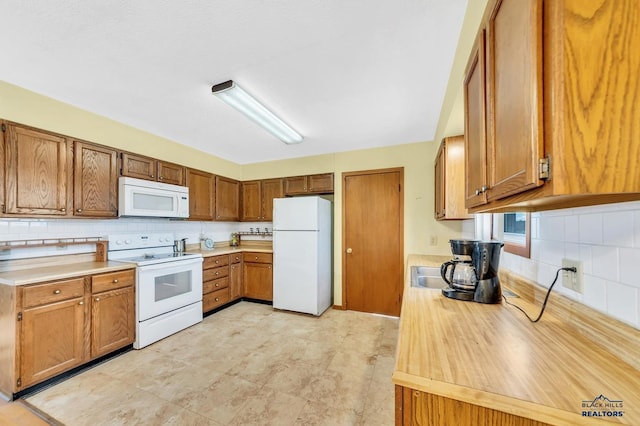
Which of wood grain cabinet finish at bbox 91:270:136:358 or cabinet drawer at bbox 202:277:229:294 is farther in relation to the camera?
cabinet drawer at bbox 202:277:229:294

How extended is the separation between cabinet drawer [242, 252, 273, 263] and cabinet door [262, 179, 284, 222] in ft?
2.00

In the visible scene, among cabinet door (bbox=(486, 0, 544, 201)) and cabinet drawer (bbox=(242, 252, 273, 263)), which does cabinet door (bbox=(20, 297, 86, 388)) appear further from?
cabinet door (bbox=(486, 0, 544, 201))

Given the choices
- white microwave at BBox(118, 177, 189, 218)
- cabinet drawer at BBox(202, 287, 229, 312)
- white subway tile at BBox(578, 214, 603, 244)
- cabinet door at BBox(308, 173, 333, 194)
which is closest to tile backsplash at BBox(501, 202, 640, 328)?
white subway tile at BBox(578, 214, 603, 244)

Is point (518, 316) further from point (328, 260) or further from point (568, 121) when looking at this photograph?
point (328, 260)

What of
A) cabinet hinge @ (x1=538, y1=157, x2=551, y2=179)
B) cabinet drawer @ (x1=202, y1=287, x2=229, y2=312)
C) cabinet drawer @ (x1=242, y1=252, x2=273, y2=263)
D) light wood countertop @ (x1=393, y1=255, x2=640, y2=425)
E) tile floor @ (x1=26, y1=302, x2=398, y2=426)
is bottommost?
tile floor @ (x1=26, y1=302, x2=398, y2=426)

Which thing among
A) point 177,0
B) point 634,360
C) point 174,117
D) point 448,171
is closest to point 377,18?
point 177,0

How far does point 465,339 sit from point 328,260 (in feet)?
9.24

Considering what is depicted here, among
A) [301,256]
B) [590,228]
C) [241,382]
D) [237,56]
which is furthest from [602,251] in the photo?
[301,256]

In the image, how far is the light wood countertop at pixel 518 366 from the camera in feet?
1.84

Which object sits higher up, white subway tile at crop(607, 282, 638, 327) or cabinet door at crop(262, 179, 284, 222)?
cabinet door at crop(262, 179, 284, 222)

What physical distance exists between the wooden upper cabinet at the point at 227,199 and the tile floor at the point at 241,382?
1.74 metres

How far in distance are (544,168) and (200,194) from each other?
370 centimetres

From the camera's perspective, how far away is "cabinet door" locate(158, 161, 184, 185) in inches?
116

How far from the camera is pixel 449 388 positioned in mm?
622
